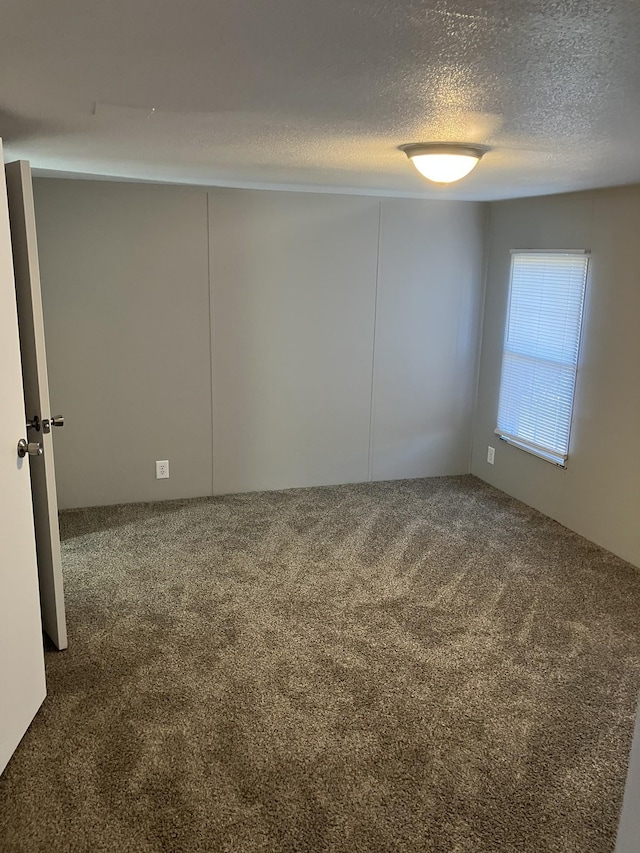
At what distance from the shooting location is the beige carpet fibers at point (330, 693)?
6.55 feet

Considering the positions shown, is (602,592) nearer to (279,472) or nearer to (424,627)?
(424,627)

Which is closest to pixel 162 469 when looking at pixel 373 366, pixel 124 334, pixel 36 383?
pixel 124 334

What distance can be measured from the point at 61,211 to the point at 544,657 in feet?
11.3

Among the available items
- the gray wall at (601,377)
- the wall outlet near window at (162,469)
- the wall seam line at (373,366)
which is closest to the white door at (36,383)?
the wall outlet near window at (162,469)

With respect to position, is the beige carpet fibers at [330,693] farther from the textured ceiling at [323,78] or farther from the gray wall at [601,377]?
the textured ceiling at [323,78]

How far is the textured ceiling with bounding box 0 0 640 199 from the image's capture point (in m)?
1.00

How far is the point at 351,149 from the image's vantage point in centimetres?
237

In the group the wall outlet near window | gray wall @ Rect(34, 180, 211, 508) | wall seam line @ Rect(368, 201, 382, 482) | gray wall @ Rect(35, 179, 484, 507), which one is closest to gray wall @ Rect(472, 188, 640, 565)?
gray wall @ Rect(35, 179, 484, 507)

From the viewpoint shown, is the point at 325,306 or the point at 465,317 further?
the point at 465,317

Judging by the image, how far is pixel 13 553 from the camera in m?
2.15

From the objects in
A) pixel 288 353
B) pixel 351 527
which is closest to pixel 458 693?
pixel 351 527

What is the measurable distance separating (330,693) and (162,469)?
2268mm

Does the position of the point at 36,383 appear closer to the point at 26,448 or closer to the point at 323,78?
the point at 26,448

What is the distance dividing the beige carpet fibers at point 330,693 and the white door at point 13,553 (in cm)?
17
